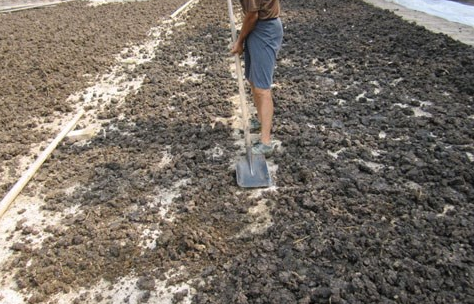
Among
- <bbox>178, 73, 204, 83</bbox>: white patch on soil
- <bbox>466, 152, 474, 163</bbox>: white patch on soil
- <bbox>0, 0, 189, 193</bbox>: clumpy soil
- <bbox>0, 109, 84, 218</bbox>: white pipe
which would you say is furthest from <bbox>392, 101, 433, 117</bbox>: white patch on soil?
<bbox>0, 0, 189, 193</bbox>: clumpy soil

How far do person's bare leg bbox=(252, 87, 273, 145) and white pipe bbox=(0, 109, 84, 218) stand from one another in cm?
216

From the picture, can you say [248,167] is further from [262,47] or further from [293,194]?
[262,47]

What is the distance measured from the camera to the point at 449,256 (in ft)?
8.45

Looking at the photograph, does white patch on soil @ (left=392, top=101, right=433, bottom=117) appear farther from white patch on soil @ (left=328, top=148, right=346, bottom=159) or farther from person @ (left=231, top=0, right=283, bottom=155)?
person @ (left=231, top=0, right=283, bottom=155)

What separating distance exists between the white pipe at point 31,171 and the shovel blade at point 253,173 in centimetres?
194

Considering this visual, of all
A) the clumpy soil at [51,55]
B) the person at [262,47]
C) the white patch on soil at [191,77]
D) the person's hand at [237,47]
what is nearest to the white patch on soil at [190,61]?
the white patch on soil at [191,77]

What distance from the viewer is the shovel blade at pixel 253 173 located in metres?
3.41

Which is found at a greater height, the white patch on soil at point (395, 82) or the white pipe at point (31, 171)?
the white patch on soil at point (395, 82)

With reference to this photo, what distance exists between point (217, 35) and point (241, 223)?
513 cm

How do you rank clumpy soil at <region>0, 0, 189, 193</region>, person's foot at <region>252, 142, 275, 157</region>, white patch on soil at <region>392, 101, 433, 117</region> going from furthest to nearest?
clumpy soil at <region>0, 0, 189, 193</region> < white patch on soil at <region>392, 101, 433, 117</region> < person's foot at <region>252, 142, 275, 157</region>

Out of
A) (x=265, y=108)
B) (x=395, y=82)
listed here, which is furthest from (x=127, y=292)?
(x=395, y=82)

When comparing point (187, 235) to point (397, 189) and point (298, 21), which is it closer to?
point (397, 189)

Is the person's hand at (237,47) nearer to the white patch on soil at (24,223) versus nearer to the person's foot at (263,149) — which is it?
the person's foot at (263,149)

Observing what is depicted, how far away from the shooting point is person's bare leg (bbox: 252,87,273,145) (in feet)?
12.2
